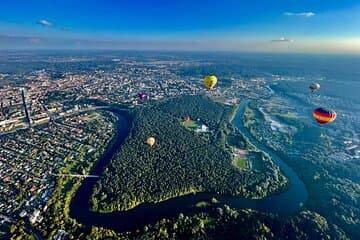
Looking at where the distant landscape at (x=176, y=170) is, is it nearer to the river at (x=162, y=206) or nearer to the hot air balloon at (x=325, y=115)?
the river at (x=162, y=206)

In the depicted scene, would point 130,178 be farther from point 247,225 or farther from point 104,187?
point 247,225

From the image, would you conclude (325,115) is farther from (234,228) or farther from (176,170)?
(176,170)

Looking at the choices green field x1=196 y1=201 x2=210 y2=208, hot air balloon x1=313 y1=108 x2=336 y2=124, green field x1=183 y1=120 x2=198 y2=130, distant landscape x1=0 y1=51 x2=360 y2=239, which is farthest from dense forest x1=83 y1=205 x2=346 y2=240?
green field x1=183 y1=120 x2=198 y2=130

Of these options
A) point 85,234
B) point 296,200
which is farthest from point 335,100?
point 85,234

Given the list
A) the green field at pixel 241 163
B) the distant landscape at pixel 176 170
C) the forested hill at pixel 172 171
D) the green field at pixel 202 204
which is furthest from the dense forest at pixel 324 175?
the green field at pixel 202 204

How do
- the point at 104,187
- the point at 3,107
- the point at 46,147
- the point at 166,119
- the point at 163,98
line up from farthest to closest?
the point at 163,98
the point at 3,107
the point at 166,119
the point at 46,147
the point at 104,187
